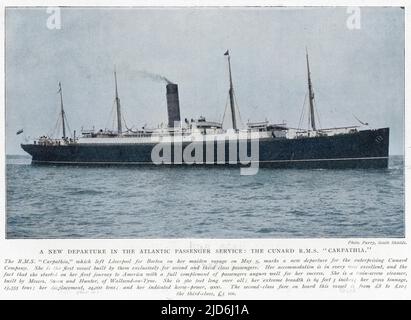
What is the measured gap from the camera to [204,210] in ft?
29.1

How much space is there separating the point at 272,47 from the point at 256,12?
116cm

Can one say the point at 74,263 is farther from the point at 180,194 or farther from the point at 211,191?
the point at 211,191

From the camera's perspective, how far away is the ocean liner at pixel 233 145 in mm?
14336

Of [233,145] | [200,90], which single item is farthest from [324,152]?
[200,90]

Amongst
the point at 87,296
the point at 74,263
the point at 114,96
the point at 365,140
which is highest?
the point at 114,96

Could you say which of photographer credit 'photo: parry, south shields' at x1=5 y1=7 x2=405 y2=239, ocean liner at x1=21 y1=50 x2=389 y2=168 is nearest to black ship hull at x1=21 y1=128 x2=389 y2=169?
ocean liner at x1=21 y1=50 x2=389 y2=168

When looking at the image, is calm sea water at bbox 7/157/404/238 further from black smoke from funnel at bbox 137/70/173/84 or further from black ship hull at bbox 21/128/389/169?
black ship hull at bbox 21/128/389/169

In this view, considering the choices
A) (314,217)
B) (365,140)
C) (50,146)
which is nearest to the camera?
(314,217)

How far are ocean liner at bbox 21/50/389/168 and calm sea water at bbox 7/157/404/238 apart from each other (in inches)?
115

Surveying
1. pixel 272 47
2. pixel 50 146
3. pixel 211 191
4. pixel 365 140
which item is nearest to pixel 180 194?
pixel 211 191

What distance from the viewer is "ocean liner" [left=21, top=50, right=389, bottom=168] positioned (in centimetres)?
1434

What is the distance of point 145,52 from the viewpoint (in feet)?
31.4

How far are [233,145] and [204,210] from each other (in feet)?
21.4

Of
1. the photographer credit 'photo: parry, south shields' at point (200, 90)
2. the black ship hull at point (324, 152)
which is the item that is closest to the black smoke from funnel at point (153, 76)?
the photographer credit 'photo: parry, south shields' at point (200, 90)
